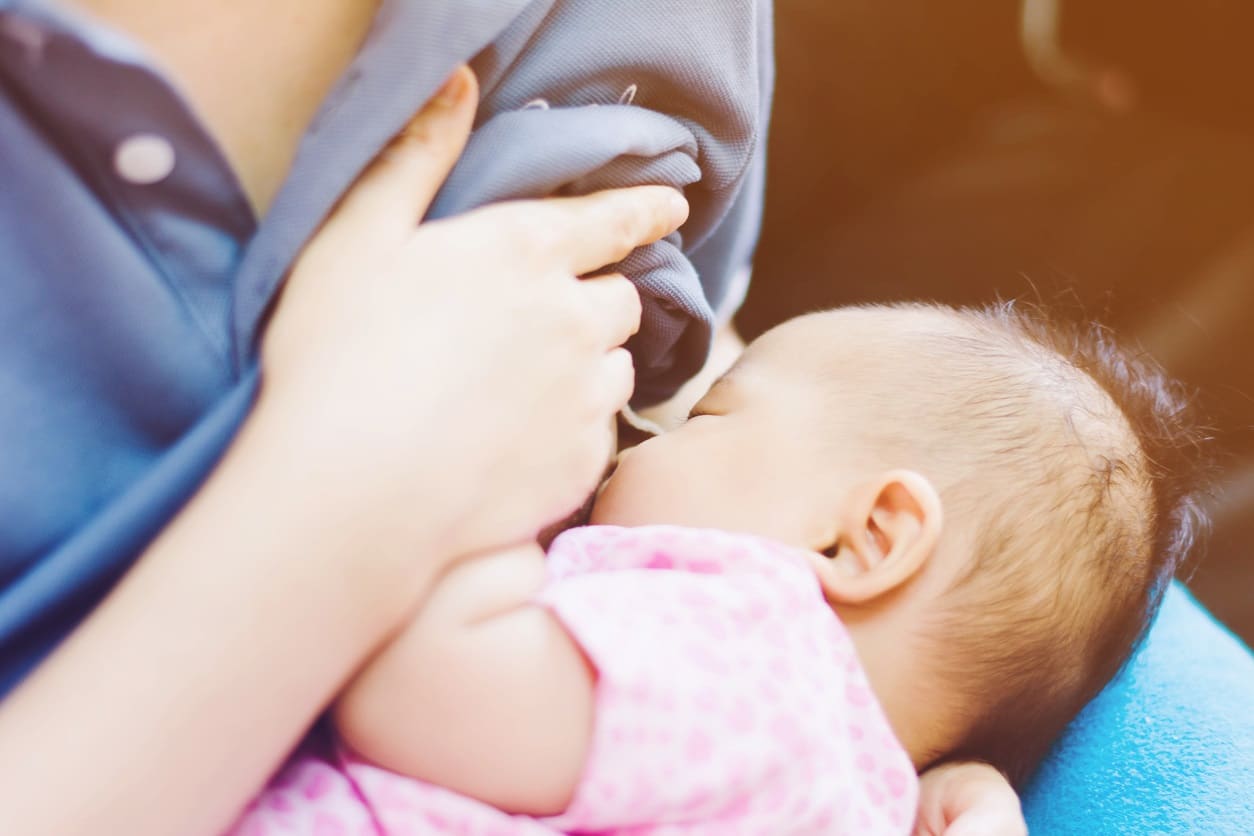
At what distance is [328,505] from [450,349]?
96 mm

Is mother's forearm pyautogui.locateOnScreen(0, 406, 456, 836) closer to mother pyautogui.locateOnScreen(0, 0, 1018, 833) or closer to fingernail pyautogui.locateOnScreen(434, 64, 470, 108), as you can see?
mother pyautogui.locateOnScreen(0, 0, 1018, 833)

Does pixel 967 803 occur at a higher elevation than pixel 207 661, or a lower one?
lower

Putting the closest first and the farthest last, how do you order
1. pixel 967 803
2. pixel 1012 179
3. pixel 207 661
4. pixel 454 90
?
pixel 207 661 < pixel 454 90 < pixel 967 803 < pixel 1012 179

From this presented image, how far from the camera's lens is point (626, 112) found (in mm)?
611

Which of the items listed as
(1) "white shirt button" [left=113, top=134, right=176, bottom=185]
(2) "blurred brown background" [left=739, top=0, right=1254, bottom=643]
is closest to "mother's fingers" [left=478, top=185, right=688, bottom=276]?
(1) "white shirt button" [left=113, top=134, right=176, bottom=185]

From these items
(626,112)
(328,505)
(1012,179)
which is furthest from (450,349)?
(1012,179)

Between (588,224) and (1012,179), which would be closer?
(588,224)

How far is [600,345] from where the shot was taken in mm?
581

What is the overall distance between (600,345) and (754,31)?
255mm

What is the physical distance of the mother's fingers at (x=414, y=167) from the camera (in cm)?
53

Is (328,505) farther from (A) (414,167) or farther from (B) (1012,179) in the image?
(B) (1012,179)

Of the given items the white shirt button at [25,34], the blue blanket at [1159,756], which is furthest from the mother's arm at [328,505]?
the blue blanket at [1159,756]

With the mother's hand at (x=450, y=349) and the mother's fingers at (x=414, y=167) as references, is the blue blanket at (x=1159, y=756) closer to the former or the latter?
the mother's hand at (x=450, y=349)

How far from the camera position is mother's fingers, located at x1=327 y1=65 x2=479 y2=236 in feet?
1.73
